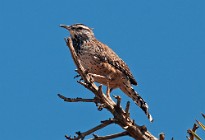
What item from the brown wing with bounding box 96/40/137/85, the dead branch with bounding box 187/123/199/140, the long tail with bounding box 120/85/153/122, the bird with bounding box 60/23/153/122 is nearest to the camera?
the dead branch with bounding box 187/123/199/140

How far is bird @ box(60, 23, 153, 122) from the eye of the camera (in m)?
4.96

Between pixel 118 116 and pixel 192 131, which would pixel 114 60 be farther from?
pixel 192 131

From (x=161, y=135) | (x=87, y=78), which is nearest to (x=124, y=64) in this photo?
(x=87, y=78)

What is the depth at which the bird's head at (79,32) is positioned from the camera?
223 inches

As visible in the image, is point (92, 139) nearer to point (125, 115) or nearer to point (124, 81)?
point (125, 115)

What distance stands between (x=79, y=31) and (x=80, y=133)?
3.57 metres

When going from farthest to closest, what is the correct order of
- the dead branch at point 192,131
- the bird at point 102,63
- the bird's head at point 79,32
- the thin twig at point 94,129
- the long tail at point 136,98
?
the bird's head at point 79,32
the bird at point 102,63
the long tail at point 136,98
the thin twig at point 94,129
the dead branch at point 192,131

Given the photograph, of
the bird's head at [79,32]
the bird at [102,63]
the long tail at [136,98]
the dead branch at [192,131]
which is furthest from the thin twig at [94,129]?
the bird's head at [79,32]

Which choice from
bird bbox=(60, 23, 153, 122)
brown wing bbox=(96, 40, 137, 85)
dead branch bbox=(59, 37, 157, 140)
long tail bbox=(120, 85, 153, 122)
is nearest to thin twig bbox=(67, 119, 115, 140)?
dead branch bbox=(59, 37, 157, 140)

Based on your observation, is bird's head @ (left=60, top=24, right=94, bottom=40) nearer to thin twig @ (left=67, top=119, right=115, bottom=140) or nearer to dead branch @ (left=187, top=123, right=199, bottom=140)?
thin twig @ (left=67, top=119, right=115, bottom=140)

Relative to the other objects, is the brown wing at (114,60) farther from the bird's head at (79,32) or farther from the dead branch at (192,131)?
the dead branch at (192,131)

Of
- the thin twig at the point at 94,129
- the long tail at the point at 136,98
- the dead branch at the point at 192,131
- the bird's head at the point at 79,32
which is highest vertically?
the bird's head at the point at 79,32

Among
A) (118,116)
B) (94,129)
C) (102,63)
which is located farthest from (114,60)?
(94,129)

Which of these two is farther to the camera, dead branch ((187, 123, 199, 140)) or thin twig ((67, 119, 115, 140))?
thin twig ((67, 119, 115, 140))
